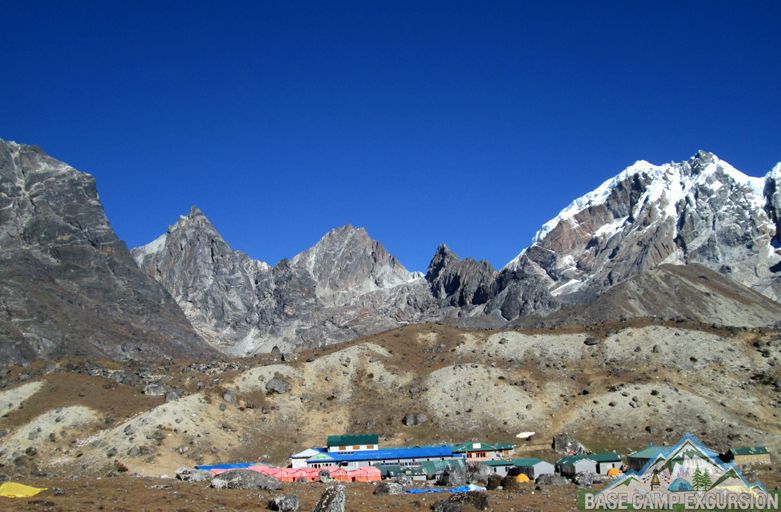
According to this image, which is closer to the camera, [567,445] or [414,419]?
[567,445]

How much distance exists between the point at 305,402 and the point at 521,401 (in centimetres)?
3683

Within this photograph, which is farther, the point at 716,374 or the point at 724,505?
the point at 716,374

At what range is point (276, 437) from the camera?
119000mm

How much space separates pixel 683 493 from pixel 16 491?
53.1 metres

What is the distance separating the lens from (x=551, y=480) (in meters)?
78.9

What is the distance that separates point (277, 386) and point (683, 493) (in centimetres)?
8536

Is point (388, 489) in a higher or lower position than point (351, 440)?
lower

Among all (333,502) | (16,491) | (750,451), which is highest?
(750,451)

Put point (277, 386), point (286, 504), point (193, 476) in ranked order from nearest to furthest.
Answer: point (286, 504), point (193, 476), point (277, 386)

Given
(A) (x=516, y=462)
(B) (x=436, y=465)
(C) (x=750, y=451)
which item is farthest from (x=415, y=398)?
(C) (x=750, y=451)

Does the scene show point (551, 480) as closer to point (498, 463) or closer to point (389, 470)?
point (498, 463)

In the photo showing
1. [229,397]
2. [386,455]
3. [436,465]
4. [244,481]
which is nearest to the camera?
[244,481]

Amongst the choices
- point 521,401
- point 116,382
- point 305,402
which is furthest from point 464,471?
point 116,382

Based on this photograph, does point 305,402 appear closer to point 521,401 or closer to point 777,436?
point 521,401
